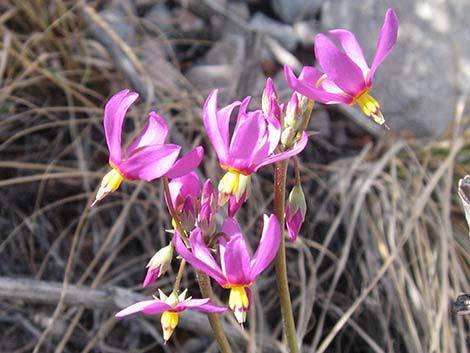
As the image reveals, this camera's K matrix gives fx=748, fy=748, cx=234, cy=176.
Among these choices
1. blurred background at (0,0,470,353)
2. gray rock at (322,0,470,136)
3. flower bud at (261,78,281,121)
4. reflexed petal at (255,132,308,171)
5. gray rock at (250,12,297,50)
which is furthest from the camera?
gray rock at (250,12,297,50)

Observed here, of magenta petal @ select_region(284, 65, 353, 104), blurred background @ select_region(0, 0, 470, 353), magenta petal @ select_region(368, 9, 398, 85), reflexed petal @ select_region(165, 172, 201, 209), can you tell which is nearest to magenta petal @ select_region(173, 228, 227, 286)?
reflexed petal @ select_region(165, 172, 201, 209)

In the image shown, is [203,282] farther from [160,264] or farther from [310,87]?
[310,87]

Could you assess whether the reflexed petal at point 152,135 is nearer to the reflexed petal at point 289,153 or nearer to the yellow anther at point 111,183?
the yellow anther at point 111,183

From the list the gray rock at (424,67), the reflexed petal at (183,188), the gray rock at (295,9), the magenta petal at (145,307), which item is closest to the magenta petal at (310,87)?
the reflexed petal at (183,188)

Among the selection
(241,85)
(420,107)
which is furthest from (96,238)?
(420,107)

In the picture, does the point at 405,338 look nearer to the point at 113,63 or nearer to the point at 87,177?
the point at 87,177

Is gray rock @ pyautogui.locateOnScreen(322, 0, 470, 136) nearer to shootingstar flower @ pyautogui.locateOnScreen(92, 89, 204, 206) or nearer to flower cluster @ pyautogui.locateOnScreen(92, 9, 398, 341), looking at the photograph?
flower cluster @ pyautogui.locateOnScreen(92, 9, 398, 341)
